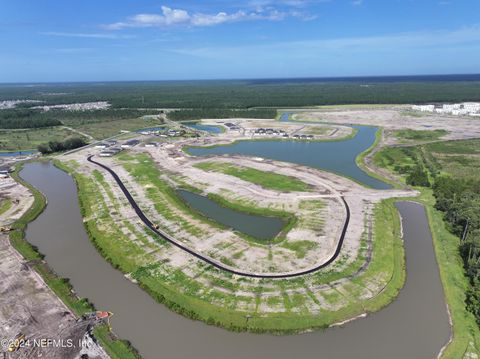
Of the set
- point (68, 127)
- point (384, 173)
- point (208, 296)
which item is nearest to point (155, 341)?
point (208, 296)

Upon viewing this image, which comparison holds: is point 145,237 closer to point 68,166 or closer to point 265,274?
point 265,274

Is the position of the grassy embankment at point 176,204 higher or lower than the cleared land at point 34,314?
higher

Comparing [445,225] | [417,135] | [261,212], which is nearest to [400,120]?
[417,135]

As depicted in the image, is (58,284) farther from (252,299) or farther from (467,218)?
(467,218)

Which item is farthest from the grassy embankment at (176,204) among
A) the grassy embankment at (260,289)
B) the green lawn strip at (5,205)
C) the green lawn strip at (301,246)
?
the green lawn strip at (5,205)

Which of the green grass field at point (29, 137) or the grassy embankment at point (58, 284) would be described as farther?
the green grass field at point (29, 137)

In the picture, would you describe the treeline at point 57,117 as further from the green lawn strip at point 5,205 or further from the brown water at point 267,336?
the brown water at point 267,336

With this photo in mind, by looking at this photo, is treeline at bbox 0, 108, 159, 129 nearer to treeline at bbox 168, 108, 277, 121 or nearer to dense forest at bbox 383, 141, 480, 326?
treeline at bbox 168, 108, 277, 121
